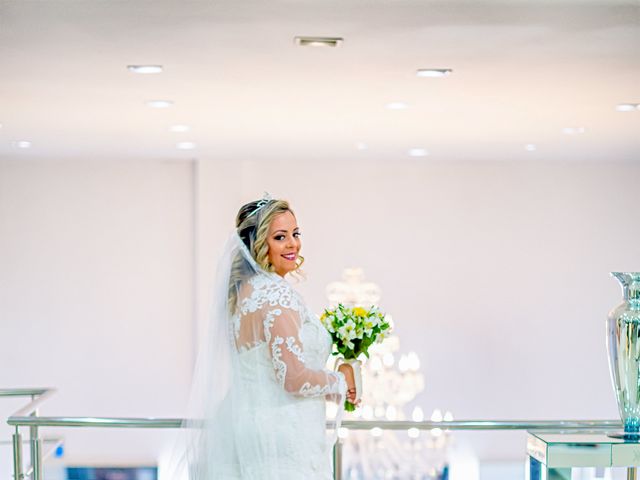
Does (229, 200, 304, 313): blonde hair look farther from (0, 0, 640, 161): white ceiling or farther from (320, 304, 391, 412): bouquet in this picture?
(0, 0, 640, 161): white ceiling

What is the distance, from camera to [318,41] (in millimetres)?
4621

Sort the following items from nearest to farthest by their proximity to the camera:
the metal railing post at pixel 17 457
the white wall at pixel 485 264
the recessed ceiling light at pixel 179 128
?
the metal railing post at pixel 17 457, the recessed ceiling light at pixel 179 128, the white wall at pixel 485 264

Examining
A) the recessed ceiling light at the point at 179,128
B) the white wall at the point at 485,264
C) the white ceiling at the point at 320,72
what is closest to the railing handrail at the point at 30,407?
the white ceiling at the point at 320,72

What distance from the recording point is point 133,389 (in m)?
10.9

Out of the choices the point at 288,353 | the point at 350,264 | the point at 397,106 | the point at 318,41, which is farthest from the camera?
the point at 350,264

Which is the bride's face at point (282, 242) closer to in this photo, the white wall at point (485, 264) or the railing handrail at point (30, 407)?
the railing handrail at point (30, 407)

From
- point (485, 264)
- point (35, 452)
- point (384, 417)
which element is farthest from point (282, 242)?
point (485, 264)

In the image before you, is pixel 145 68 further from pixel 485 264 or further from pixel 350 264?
pixel 485 264

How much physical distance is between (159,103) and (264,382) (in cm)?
380

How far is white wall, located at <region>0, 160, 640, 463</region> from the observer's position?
10836mm

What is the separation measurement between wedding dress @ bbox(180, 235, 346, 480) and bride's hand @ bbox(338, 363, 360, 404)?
→ 84 millimetres

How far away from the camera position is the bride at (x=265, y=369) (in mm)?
3084

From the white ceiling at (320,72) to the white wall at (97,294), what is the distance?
181cm

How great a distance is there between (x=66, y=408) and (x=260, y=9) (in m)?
7.66
